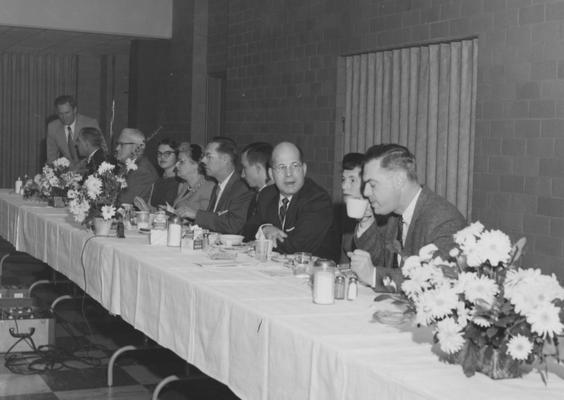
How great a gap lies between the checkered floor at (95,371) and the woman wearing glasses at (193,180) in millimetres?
974

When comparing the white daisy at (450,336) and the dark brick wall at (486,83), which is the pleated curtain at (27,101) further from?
the white daisy at (450,336)

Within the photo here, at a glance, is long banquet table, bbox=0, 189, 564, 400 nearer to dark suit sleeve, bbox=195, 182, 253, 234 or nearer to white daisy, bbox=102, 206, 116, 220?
white daisy, bbox=102, 206, 116, 220

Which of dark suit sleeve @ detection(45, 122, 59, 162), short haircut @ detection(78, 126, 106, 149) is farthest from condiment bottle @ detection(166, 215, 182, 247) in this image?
dark suit sleeve @ detection(45, 122, 59, 162)

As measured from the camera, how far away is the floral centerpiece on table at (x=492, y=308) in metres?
2.04

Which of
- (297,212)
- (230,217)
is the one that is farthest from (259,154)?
(297,212)

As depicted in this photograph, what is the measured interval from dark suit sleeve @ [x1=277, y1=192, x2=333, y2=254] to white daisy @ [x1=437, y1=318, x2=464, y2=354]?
257 centimetres

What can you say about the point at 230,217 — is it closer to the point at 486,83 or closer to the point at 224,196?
the point at 224,196

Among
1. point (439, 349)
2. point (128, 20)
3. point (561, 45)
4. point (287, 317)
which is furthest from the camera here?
point (128, 20)

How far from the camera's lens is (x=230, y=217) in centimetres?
572

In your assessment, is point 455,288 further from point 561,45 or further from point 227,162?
point 227,162

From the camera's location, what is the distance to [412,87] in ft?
21.6

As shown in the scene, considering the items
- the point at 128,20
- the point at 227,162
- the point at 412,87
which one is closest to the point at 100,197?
the point at 227,162

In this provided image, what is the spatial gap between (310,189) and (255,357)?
210 cm

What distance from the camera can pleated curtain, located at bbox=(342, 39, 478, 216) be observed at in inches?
237
